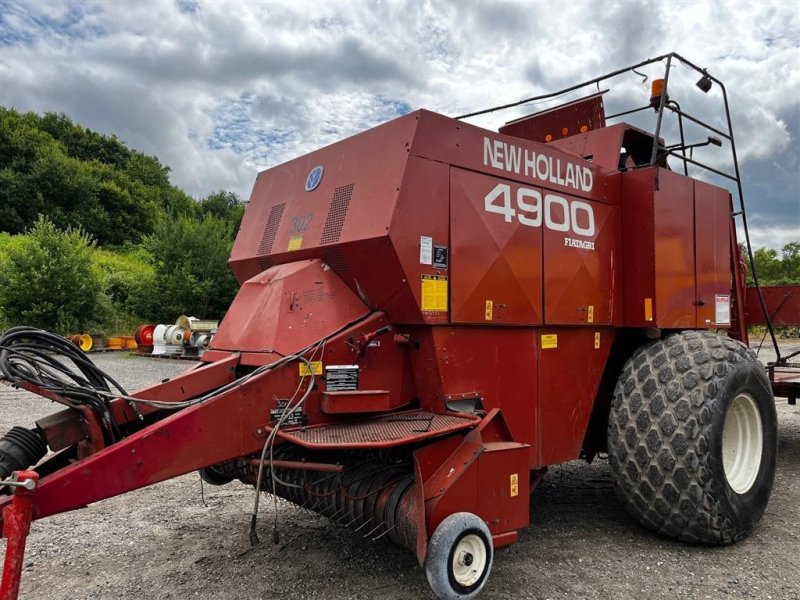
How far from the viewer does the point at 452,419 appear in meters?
3.57

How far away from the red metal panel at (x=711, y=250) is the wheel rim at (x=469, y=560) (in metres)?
2.92

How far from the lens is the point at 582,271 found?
15.0 ft

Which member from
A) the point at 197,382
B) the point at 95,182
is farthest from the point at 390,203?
the point at 95,182

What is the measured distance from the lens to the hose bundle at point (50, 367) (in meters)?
2.92

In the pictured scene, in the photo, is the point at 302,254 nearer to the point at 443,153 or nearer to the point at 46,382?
the point at 443,153

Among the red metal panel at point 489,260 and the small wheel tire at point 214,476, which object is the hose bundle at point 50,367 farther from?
the red metal panel at point 489,260

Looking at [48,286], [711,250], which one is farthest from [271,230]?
[48,286]

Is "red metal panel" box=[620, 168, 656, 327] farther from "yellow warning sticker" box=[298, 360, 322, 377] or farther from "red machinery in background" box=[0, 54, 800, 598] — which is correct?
"yellow warning sticker" box=[298, 360, 322, 377]

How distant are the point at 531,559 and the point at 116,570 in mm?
2624

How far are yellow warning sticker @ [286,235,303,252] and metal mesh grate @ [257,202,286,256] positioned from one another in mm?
262

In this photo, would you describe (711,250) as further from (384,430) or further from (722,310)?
(384,430)

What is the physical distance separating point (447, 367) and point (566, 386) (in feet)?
3.72

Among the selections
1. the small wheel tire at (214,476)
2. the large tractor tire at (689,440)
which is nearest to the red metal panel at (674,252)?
the large tractor tire at (689,440)

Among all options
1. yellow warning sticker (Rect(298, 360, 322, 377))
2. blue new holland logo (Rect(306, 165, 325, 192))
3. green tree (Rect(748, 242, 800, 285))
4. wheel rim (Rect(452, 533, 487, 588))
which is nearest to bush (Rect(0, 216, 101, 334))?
blue new holland logo (Rect(306, 165, 325, 192))
